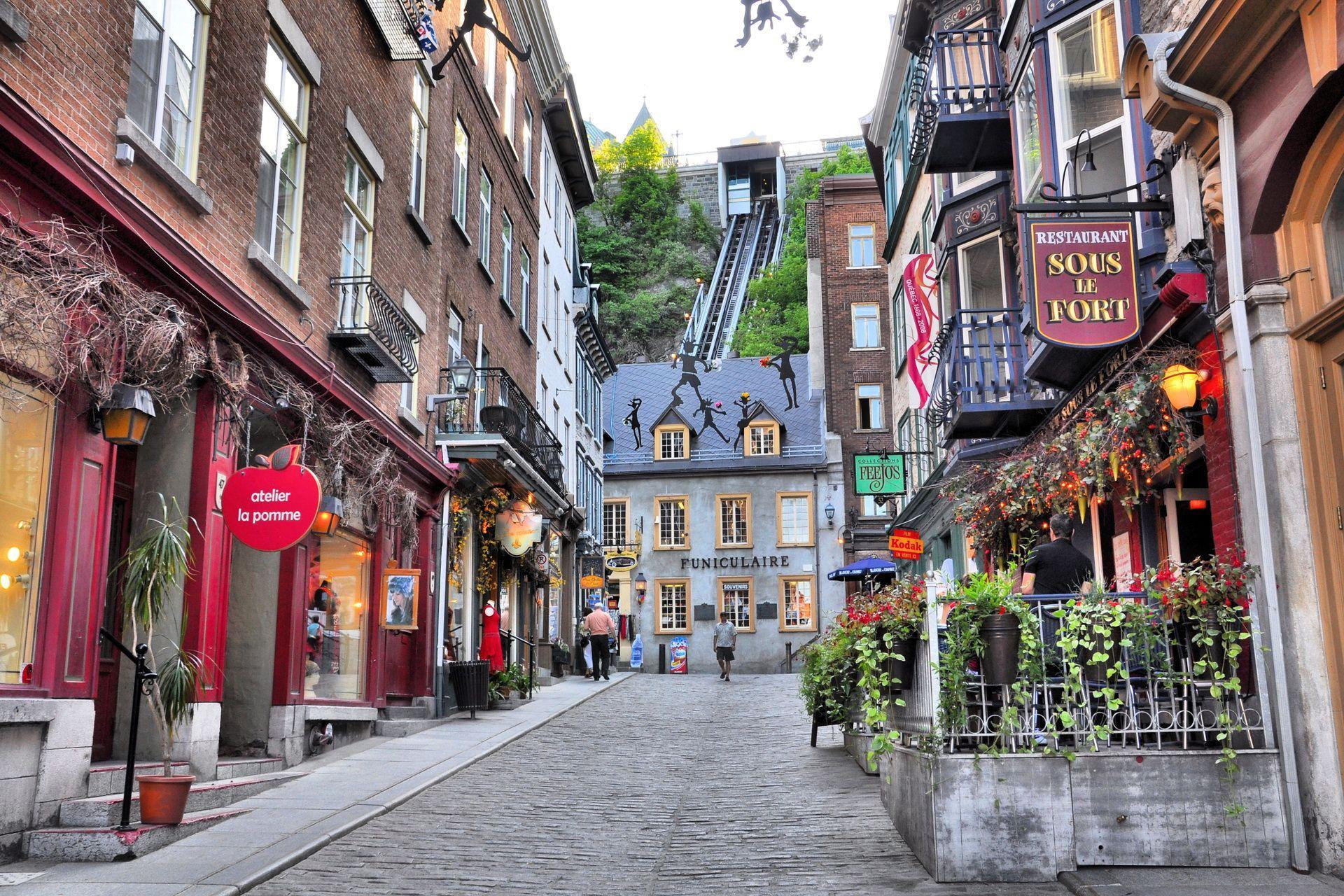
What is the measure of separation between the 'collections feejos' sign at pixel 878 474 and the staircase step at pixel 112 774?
731 inches

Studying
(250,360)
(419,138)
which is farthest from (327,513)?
(419,138)

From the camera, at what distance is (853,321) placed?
133ft

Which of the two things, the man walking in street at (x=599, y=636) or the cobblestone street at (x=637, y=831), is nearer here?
the cobblestone street at (x=637, y=831)

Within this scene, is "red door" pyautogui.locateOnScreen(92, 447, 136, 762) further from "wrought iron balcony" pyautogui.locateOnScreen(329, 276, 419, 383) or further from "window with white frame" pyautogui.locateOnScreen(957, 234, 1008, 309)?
"window with white frame" pyautogui.locateOnScreen(957, 234, 1008, 309)

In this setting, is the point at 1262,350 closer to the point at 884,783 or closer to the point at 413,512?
the point at 884,783

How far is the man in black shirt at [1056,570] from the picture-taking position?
8.56 metres

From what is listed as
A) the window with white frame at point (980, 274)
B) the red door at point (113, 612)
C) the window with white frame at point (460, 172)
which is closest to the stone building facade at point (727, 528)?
the window with white frame at point (460, 172)

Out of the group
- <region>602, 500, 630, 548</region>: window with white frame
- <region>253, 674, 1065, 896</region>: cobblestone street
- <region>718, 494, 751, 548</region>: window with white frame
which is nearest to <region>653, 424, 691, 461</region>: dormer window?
<region>602, 500, 630, 548</region>: window with white frame

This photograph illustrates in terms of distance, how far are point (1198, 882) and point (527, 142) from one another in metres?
22.1

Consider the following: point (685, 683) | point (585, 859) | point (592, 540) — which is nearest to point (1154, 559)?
point (585, 859)

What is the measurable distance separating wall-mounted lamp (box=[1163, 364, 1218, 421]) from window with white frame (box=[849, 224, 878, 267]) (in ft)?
108

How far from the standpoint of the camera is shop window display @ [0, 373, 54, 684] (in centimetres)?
778

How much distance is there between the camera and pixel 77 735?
8.10 metres

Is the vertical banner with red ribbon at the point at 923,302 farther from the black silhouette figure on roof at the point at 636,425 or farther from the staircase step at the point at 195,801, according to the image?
the black silhouette figure on roof at the point at 636,425
